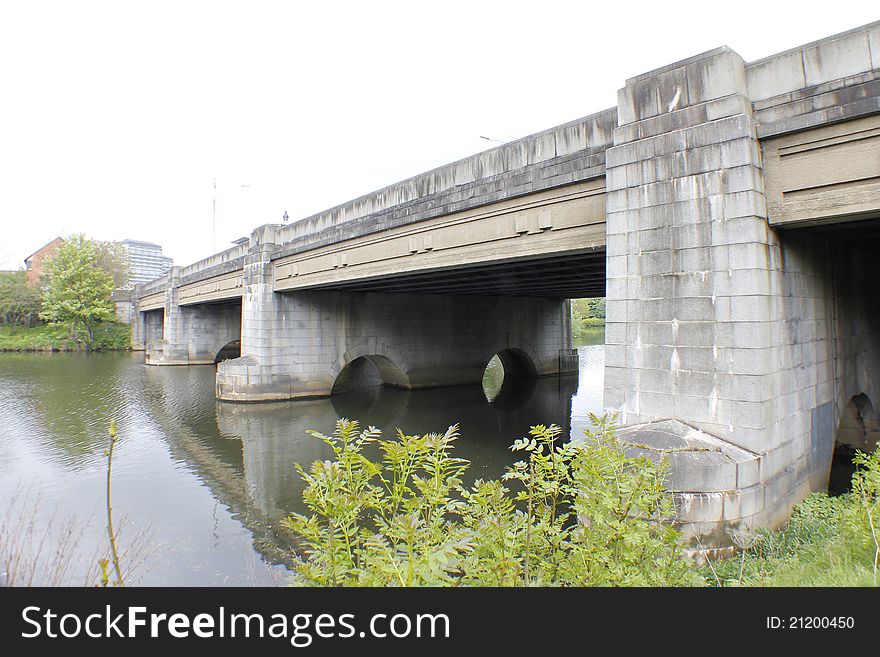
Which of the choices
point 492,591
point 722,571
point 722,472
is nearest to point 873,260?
point 722,472

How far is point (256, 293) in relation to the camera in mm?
20859

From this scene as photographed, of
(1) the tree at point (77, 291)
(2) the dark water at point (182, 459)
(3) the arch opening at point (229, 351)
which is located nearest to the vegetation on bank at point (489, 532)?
(2) the dark water at point (182, 459)

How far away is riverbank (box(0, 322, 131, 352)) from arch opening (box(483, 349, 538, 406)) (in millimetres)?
39239

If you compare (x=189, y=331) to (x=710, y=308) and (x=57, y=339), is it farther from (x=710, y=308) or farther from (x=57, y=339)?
(x=710, y=308)

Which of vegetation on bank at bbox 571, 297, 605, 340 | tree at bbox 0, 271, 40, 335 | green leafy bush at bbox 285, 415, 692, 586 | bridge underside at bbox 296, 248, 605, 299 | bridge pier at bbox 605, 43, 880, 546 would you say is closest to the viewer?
green leafy bush at bbox 285, 415, 692, 586

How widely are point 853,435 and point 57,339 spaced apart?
196ft

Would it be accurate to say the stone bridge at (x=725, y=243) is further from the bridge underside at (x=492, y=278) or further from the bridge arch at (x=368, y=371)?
the bridge arch at (x=368, y=371)

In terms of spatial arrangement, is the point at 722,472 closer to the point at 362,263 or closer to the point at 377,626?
the point at 377,626

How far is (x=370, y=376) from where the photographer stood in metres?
26.5

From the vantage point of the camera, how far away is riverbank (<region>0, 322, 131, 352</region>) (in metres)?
48.5

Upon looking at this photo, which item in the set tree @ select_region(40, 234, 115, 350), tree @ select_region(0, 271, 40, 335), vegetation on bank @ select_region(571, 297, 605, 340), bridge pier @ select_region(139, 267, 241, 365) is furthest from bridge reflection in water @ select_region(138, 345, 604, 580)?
tree @ select_region(0, 271, 40, 335)

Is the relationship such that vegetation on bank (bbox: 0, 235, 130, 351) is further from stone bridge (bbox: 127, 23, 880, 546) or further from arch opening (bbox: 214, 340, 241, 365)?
stone bridge (bbox: 127, 23, 880, 546)

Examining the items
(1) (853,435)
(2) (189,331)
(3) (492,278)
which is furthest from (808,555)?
(2) (189,331)

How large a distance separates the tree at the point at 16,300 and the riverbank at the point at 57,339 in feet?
4.77
